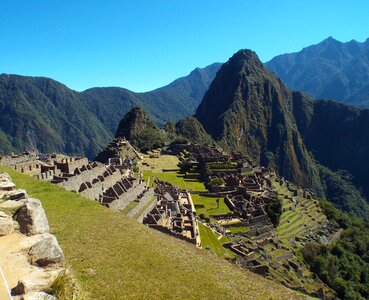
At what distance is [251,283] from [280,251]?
121ft

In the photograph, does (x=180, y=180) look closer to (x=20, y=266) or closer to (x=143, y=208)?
(x=143, y=208)

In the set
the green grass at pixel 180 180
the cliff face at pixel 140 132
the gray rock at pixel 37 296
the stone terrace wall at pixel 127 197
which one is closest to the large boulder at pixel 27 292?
the gray rock at pixel 37 296

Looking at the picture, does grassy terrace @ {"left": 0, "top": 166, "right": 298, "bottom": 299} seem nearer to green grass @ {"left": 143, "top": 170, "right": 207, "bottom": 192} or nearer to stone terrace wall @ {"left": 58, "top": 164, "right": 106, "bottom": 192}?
A: stone terrace wall @ {"left": 58, "top": 164, "right": 106, "bottom": 192}

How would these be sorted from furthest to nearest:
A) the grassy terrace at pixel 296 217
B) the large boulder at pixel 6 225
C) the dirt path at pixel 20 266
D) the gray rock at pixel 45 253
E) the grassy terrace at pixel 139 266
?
the grassy terrace at pixel 296 217
the large boulder at pixel 6 225
the grassy terrace at pixel 139 266
the gray rock at pixel 45 253
the dirt path at pixel 20 266

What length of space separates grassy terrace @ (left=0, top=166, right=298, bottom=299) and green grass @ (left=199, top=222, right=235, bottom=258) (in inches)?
669

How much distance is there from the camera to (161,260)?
36.9ft

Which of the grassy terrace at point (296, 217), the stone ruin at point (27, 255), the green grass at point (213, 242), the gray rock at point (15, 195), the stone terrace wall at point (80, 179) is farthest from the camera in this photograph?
the grassy terrace at point (296, 217)

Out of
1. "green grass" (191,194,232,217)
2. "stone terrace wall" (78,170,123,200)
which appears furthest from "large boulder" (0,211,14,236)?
"green grass" (191,194,232,217)

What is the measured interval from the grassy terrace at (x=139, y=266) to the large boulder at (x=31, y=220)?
103cm

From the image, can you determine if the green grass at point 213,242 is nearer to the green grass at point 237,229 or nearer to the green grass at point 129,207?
the green grass at point 129,207

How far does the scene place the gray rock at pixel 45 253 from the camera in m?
8.38

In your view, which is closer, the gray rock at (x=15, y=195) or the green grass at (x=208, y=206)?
the gray rock at (x=15, y=195)

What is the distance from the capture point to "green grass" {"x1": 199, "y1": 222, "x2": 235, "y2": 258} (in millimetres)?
30281

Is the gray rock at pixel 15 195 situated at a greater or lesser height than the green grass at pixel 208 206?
greater
